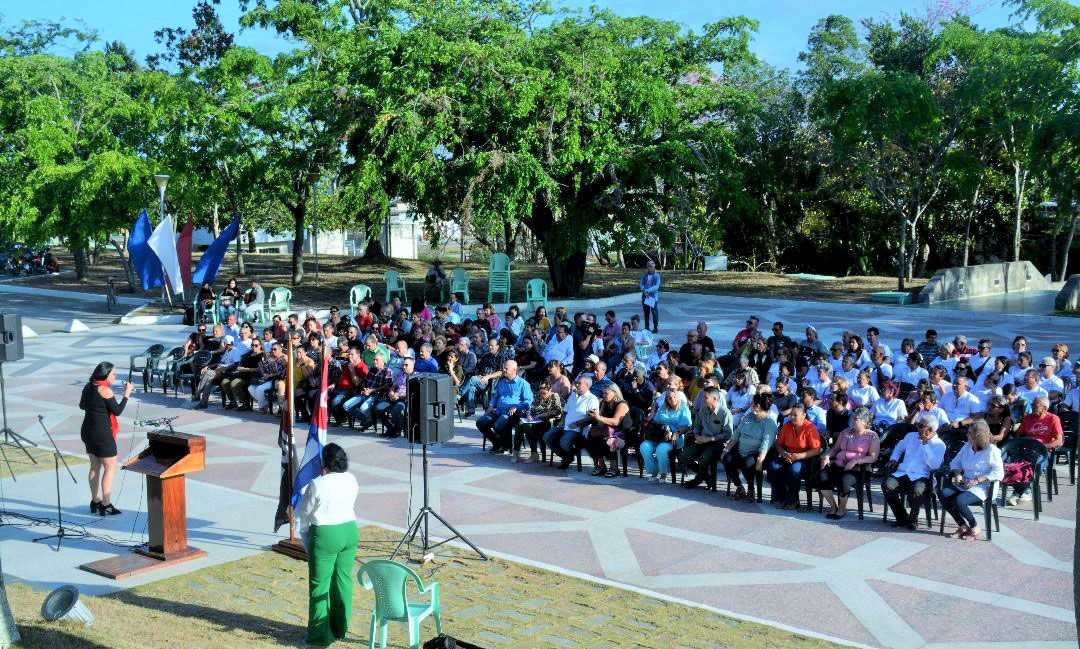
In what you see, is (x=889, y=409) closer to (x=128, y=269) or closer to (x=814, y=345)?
(x=814, y=345)

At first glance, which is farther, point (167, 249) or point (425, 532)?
point (167, 249)

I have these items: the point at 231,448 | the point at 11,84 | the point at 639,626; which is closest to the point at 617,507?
the point at 639,626

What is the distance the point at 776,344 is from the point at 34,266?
139 ft

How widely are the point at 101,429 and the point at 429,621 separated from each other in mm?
4839

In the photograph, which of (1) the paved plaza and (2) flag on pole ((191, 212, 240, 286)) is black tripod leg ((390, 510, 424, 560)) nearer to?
(1) the paved plaza

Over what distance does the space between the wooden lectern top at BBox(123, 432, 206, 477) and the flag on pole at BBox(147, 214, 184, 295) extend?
17655 millimetres

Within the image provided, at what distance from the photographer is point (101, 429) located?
1130 centimetres

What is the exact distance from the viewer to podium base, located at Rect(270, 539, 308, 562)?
10.1 m

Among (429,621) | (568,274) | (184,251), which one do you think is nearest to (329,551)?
(429,621)

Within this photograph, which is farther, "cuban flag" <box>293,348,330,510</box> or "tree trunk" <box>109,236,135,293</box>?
"tree trunk" <box>109,236,135,293</box>

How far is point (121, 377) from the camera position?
21078 mm

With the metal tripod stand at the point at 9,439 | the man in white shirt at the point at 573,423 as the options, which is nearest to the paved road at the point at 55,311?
the metal tripod stand at the point at 9,439

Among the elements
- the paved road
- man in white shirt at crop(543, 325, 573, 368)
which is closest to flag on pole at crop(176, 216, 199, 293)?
the paved road

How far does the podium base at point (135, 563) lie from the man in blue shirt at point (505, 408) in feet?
16.9
